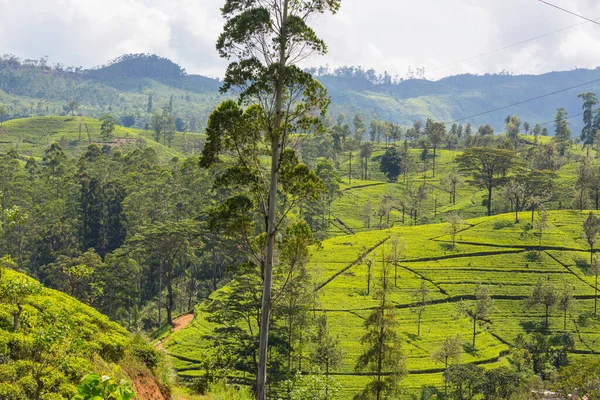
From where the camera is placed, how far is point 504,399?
136ft

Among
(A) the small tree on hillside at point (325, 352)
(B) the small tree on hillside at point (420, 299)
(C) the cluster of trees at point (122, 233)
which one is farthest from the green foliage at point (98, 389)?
(B) the small tree on hillside at point (420, 299)

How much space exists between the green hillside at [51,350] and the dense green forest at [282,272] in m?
0.06

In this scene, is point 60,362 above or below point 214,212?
below

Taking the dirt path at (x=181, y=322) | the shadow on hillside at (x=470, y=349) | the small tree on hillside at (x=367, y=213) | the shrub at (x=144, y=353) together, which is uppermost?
the shrub at (x=144, y=353)

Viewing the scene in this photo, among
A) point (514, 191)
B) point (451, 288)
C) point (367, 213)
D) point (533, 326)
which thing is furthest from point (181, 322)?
point (514, 191)

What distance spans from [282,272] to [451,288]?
91.4 feet

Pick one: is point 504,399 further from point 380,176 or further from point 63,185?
point 380,176

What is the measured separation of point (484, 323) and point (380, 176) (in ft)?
256

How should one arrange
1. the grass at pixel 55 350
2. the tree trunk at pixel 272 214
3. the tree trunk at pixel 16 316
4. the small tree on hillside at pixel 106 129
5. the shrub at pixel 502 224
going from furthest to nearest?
the small tree on hillside at pixel 106 129 < the shrub at pixel 502 224 < the tree trunk at pixel 272 214 < the tree trunk at pixel 16 316 < the grass at pixel 55 350

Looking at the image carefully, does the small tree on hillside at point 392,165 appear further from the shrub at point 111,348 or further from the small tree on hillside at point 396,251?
the shrub at point 111,348

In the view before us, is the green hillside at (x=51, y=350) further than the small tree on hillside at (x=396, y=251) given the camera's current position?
A: No

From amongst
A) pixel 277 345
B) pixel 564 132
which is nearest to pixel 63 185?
pixel 277 345

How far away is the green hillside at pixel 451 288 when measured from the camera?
53.6 meters

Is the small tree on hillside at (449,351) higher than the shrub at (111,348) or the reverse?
the reverse
